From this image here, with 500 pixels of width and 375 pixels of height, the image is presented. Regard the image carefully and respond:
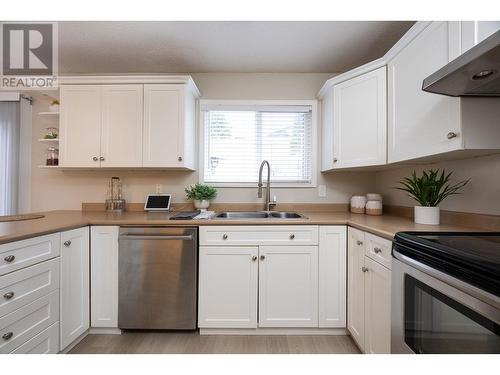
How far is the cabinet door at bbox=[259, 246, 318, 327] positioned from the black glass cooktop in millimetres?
764

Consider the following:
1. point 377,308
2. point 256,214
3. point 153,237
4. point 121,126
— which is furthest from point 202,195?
point 377,308

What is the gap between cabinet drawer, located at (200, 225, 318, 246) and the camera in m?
1.76

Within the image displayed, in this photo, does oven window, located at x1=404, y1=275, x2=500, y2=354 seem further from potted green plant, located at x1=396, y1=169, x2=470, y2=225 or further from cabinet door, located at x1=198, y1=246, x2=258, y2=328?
cabinet door, located at x1=198, y1=246, x2=258, y2=328

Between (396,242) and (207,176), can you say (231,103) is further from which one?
(396,242)

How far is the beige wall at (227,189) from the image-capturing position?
7.98 ft

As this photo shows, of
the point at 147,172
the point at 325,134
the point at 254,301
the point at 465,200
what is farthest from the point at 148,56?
the point at 465,200

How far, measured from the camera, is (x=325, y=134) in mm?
2291

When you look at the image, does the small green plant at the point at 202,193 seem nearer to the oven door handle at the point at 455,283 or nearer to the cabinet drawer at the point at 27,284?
the cabinet drawer at the point at 27,284

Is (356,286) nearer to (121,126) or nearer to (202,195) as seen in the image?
(202,195)

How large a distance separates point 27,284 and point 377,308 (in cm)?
192

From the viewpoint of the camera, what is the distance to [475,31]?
103cm

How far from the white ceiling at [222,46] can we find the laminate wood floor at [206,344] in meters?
2.34

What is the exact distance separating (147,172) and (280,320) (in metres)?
1.85

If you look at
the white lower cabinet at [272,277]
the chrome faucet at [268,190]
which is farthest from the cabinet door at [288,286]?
the chrome faucet at [268,190]
